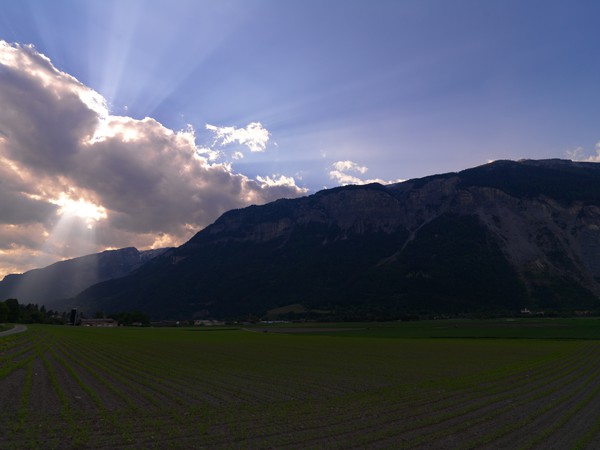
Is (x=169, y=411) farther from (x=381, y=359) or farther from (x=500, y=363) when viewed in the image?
(x=500, y=363)

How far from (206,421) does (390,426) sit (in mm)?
8843

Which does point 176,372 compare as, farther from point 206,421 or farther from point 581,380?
point 581,380

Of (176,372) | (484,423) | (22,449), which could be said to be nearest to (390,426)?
(484,423)

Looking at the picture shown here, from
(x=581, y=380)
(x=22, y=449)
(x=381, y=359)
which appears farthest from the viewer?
(x=381, y=359)

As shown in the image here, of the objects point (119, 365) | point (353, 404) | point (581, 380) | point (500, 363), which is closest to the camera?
point (353, 404)

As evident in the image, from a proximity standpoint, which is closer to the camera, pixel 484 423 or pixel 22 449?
pixel 22 449

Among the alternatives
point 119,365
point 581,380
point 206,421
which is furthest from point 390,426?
point 119,365

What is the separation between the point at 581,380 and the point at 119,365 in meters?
42.7

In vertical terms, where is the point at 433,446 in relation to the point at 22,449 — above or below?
below

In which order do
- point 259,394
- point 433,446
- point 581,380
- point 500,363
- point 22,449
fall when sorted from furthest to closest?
point 500,363 < point 581,380 < point 259,394 < point 433,446 < point 22,449

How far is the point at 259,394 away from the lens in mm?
26781

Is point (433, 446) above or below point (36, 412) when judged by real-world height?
below

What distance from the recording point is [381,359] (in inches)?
2052

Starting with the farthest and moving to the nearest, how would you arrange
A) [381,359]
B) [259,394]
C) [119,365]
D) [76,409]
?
1. [381,359]
2. [119,365]
3. [259,394]
4. [76,409]
